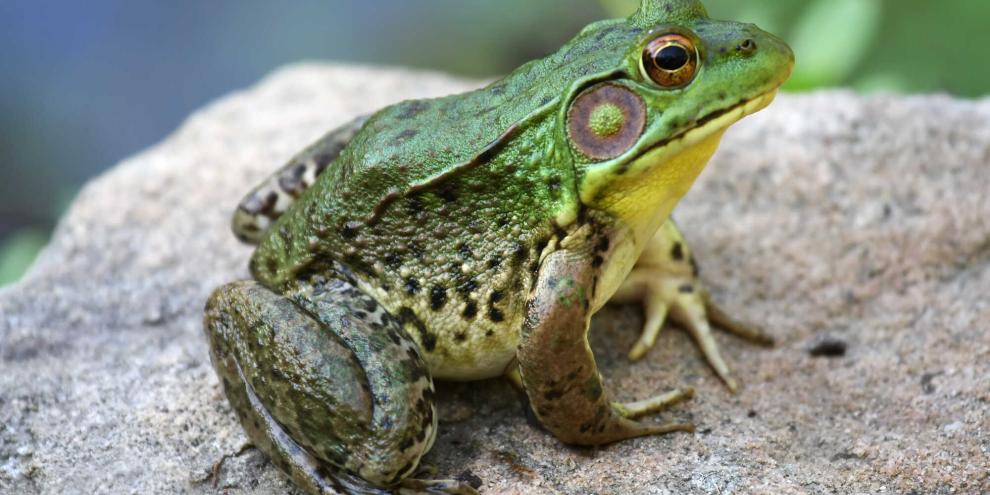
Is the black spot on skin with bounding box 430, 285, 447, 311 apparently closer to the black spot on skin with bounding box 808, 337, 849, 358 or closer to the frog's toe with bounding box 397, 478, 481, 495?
the frog's toe with bounding box 397, 478, 481, 495

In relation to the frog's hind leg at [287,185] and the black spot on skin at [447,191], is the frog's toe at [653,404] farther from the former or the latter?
the frog's hind leg at [287,185]

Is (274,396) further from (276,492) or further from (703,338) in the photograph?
(703,338)

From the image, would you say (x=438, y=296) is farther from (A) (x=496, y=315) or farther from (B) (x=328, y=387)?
(B) (x=328, y=387)

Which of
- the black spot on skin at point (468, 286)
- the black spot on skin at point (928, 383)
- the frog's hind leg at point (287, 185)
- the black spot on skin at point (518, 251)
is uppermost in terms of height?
the frog's hind leg at point (287, 185)

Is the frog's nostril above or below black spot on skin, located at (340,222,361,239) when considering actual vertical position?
→ above

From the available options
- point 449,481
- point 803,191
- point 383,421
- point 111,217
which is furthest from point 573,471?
point 111,217

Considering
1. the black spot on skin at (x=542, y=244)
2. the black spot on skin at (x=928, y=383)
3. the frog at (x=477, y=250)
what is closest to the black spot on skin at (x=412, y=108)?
the frog at (x=477, y=250)

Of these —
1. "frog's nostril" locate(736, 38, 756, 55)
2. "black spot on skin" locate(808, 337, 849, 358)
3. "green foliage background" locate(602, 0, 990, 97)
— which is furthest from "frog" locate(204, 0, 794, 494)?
"green foliage background" locate(602, 0, 990, 97)
